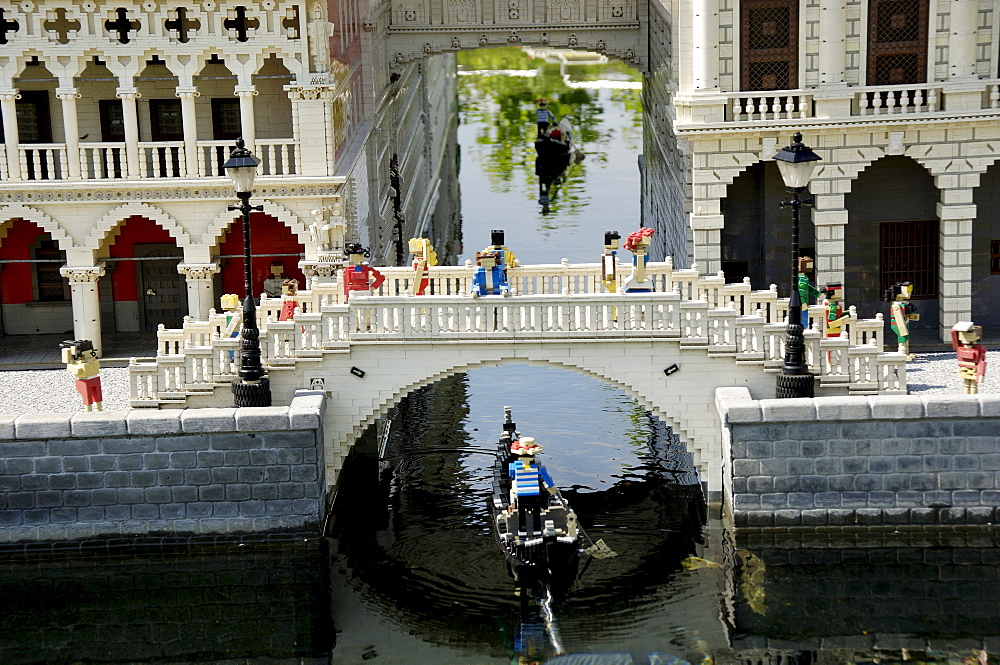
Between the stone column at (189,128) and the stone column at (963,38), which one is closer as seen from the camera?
the stone column at (963,38)

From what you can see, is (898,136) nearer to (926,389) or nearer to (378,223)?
(926,389)

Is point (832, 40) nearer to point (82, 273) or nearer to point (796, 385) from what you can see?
point (796, 385)

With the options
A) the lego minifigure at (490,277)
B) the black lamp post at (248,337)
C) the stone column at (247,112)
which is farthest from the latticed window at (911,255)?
the black lamp post at (248,337)

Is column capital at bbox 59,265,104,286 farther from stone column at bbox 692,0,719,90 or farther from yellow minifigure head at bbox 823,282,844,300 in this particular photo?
yellow minifigure head at bbox 823,282,844,300

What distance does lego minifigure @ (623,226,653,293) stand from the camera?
34.2 meters

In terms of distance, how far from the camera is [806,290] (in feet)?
118

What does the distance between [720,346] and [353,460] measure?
28.3 feet

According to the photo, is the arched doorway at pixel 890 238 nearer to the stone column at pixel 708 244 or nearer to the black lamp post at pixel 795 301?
the stone column at pixel 708 244

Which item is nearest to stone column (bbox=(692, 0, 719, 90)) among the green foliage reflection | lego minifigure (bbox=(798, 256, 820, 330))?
lego minifigure (bbox=(798, 256, 820, 330))

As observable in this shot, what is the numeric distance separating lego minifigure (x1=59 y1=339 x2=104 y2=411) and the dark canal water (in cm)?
299

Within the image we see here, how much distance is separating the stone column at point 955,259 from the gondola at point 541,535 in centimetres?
1082

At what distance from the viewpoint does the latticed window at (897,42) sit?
3834 centimetres

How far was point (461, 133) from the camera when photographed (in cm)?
8494

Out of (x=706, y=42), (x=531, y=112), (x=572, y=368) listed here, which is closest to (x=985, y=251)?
(x=706, y=42)
